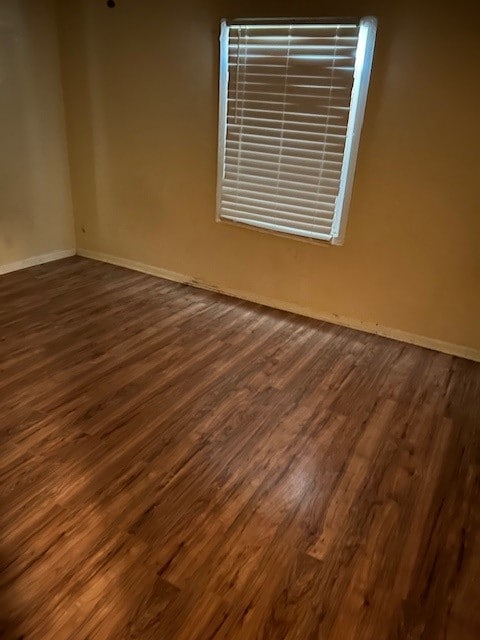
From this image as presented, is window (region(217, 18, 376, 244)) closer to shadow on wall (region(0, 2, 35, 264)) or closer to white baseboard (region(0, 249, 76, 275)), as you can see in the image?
shadow on wall (region(0, 2, 35, 264))

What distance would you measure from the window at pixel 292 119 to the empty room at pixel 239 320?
14 millimetres

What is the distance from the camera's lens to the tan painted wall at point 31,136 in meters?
3.42

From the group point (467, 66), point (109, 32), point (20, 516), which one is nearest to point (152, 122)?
point (109, 32)

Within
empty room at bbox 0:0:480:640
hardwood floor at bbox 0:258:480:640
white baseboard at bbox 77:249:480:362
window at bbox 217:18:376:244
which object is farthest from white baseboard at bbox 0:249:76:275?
window at bbox 217:18:376:244

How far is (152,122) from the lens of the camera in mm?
3498

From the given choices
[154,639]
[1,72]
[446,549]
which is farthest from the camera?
[1,72]

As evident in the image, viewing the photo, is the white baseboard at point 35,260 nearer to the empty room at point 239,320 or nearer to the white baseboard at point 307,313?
the empty room at point 239,320

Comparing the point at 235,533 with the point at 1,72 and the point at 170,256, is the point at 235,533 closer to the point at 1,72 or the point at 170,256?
the point at 170,256

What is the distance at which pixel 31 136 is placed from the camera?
3.71 metres

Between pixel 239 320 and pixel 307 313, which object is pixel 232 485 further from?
pixel 307 313

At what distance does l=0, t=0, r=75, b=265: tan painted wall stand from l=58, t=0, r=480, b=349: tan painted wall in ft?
0.43

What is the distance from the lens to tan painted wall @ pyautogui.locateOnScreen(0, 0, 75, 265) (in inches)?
135

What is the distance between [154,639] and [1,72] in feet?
12.6

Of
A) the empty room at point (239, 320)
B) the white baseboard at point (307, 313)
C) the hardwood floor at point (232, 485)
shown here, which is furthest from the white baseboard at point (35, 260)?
the hardwood floor at point (232, 485)
